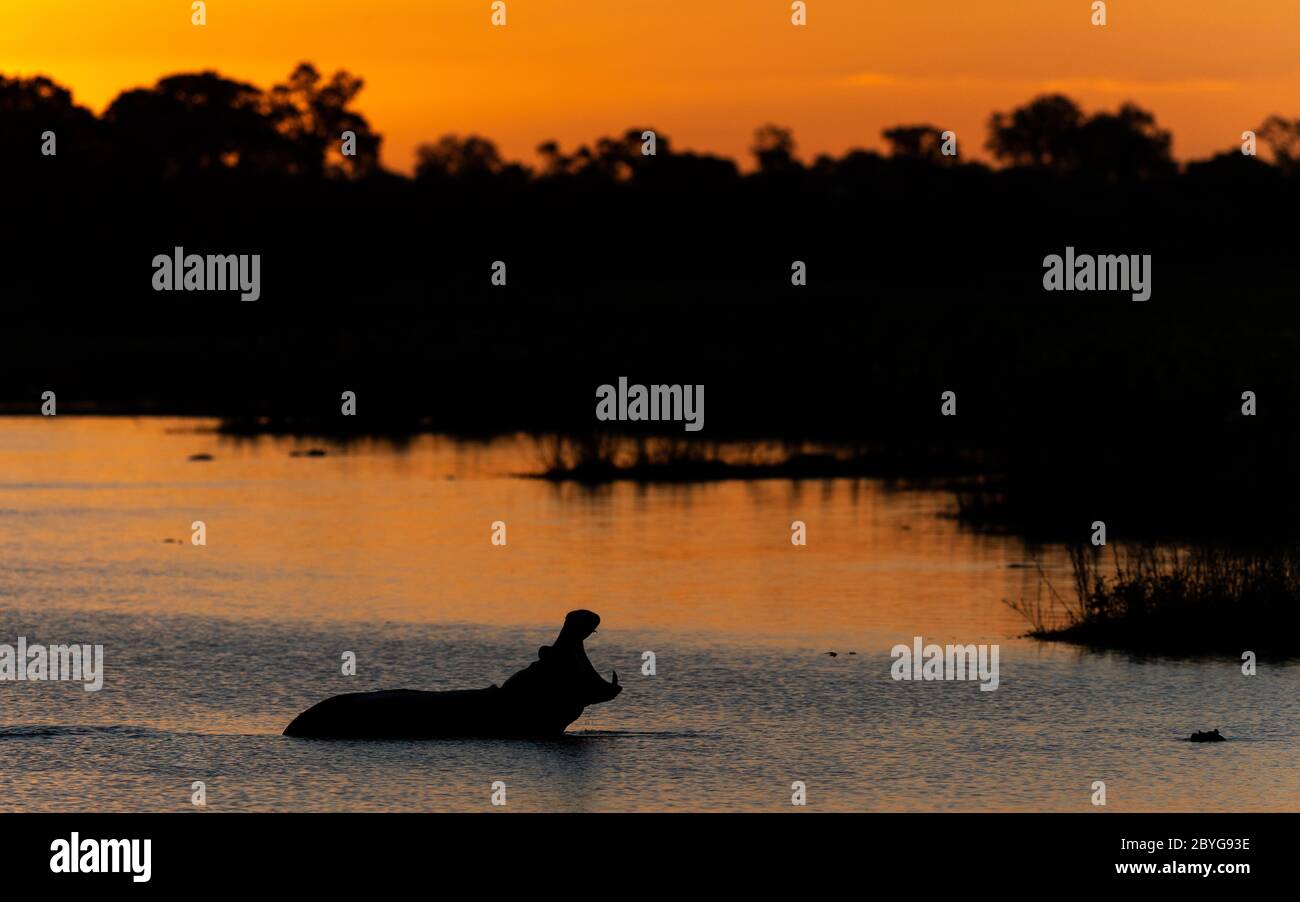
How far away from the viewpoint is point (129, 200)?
97500 millimetres

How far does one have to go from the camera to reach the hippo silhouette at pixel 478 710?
1555cm

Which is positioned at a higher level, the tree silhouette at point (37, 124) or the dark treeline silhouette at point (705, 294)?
the tree silhouette at point (37, 124)

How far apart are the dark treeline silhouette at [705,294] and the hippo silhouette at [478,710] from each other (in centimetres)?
1409

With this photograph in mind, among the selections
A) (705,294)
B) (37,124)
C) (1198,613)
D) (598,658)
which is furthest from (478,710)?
(37,124)

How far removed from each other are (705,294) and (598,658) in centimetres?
6339

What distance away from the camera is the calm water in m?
14.4

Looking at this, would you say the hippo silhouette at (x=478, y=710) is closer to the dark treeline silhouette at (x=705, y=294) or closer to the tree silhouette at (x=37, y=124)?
the dark treeline silhouette at (x=705, y=294)

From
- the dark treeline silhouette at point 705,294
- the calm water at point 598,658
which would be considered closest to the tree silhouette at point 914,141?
the dark treeline silhouette at point 705,294

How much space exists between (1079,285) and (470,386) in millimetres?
29093

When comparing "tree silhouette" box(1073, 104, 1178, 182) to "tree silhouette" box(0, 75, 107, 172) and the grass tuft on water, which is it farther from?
the grass tuft on water

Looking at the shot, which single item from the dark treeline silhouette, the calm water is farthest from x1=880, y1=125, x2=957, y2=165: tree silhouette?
the calm water

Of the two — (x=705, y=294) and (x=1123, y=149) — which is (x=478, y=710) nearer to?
(x=705, y=294)

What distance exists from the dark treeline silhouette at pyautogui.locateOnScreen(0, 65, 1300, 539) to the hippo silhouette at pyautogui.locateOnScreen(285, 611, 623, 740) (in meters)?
14.1

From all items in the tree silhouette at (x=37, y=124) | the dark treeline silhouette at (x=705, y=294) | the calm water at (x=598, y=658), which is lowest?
the calm water at (x=598, y=658)
